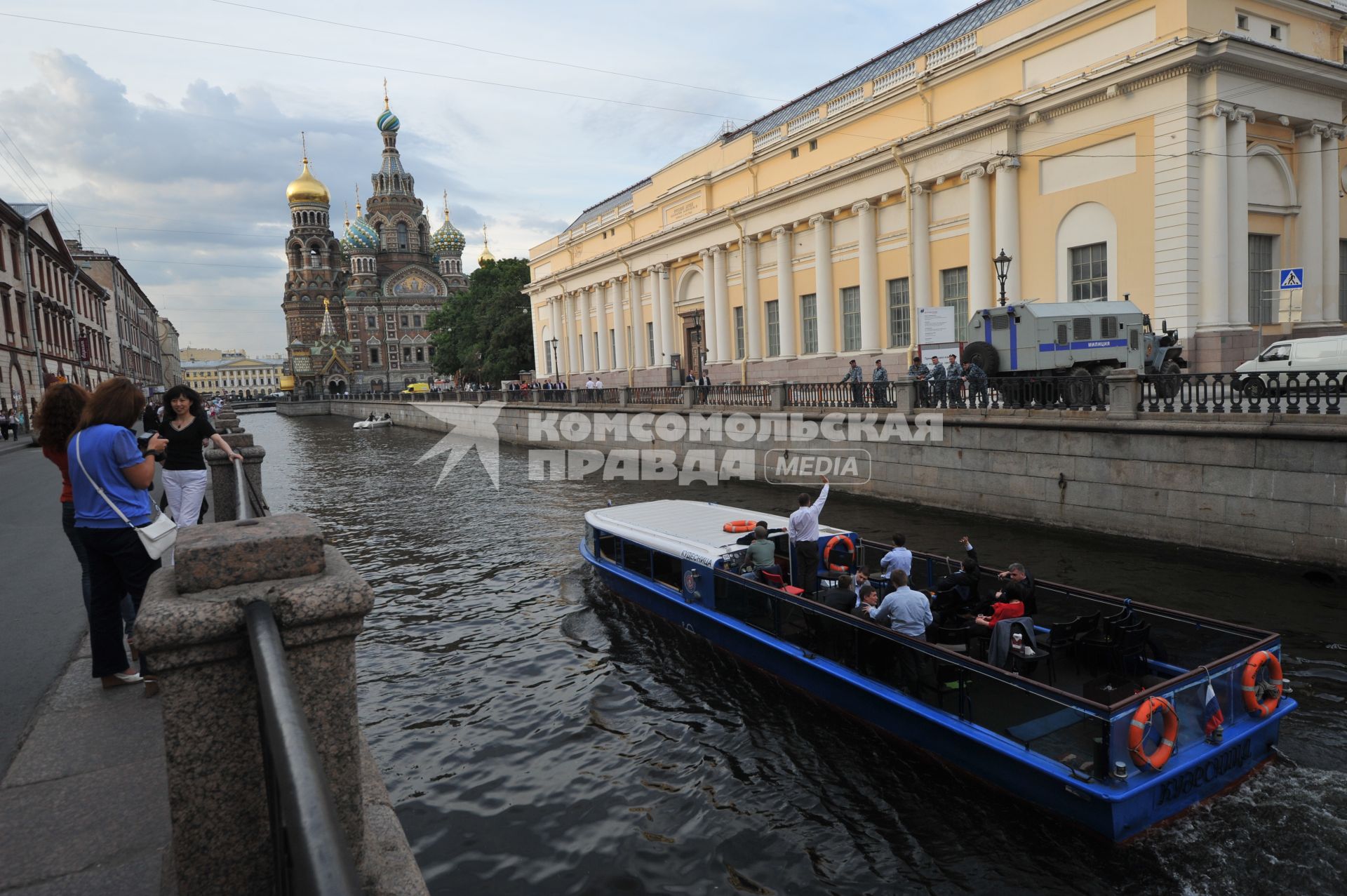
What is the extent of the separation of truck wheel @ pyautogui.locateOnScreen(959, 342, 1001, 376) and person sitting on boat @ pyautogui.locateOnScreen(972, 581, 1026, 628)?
11.6m

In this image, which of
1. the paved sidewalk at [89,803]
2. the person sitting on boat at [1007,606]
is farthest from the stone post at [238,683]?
the person sitting on boat at [1007,606]

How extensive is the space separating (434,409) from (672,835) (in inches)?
2184

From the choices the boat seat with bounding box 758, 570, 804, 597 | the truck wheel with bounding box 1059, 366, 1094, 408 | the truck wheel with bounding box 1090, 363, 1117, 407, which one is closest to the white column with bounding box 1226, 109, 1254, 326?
the truck wheel with bounding box 1090, 363, 1117, 407

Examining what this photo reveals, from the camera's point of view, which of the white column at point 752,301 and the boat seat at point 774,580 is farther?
the white column at point 752,301

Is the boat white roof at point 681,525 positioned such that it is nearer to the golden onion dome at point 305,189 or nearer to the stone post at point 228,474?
the stone post at point 228,474

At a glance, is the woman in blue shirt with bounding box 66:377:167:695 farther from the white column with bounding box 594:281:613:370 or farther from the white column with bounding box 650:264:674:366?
the white column with bounding box 594:281:613:370

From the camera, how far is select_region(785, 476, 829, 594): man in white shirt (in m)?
10.6

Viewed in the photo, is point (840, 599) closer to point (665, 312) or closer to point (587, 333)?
point (665, 312)

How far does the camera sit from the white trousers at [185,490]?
6699mm

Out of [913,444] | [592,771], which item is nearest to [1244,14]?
[913,444]

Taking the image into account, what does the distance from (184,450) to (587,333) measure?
45.3 meters

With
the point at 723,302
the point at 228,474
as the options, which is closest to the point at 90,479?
the point at 228,474

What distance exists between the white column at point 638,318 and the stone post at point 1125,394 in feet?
105

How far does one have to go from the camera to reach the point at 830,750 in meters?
8.32
